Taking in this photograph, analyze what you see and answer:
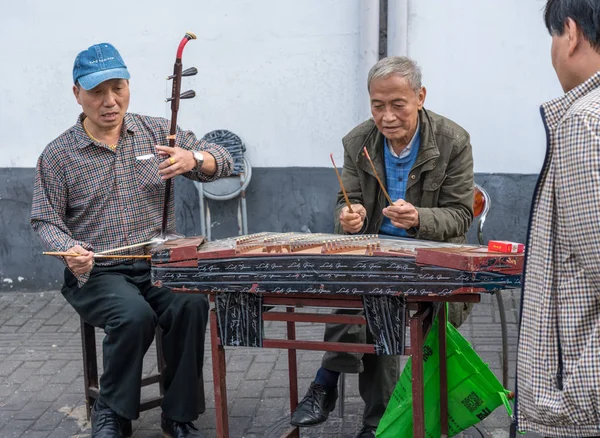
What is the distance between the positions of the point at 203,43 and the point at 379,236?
312 cm

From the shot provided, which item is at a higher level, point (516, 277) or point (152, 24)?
point (152, 24)

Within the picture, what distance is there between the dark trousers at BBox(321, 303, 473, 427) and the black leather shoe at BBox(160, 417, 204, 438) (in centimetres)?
65

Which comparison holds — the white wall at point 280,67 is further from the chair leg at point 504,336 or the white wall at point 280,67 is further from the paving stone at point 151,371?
the chair leg at point 504,336

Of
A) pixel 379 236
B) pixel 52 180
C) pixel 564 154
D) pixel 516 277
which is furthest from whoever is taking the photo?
pixel 52 180

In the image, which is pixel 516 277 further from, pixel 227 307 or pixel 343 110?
pixel 343 110

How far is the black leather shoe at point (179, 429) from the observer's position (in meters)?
3.79

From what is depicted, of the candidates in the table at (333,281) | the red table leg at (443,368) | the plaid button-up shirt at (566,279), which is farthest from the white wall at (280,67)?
the plaid button-up shirt at (566,279)

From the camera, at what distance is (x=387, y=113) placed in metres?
3.47

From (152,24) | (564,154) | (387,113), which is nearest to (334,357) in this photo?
(387,113)

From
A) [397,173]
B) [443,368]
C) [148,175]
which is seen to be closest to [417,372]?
[443,368]

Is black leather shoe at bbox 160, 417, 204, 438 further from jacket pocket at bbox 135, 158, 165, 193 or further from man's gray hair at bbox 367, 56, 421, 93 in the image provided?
man's gray hair at bbox 367, 56, 421, 93

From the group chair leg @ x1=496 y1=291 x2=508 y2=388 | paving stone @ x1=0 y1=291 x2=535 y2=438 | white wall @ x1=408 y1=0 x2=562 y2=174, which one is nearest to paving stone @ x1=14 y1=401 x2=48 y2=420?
paving stone @ x1=0 y1=291 x2=535 y2=438

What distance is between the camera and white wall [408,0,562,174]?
587 centimetres

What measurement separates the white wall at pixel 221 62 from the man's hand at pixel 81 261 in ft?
8.74
